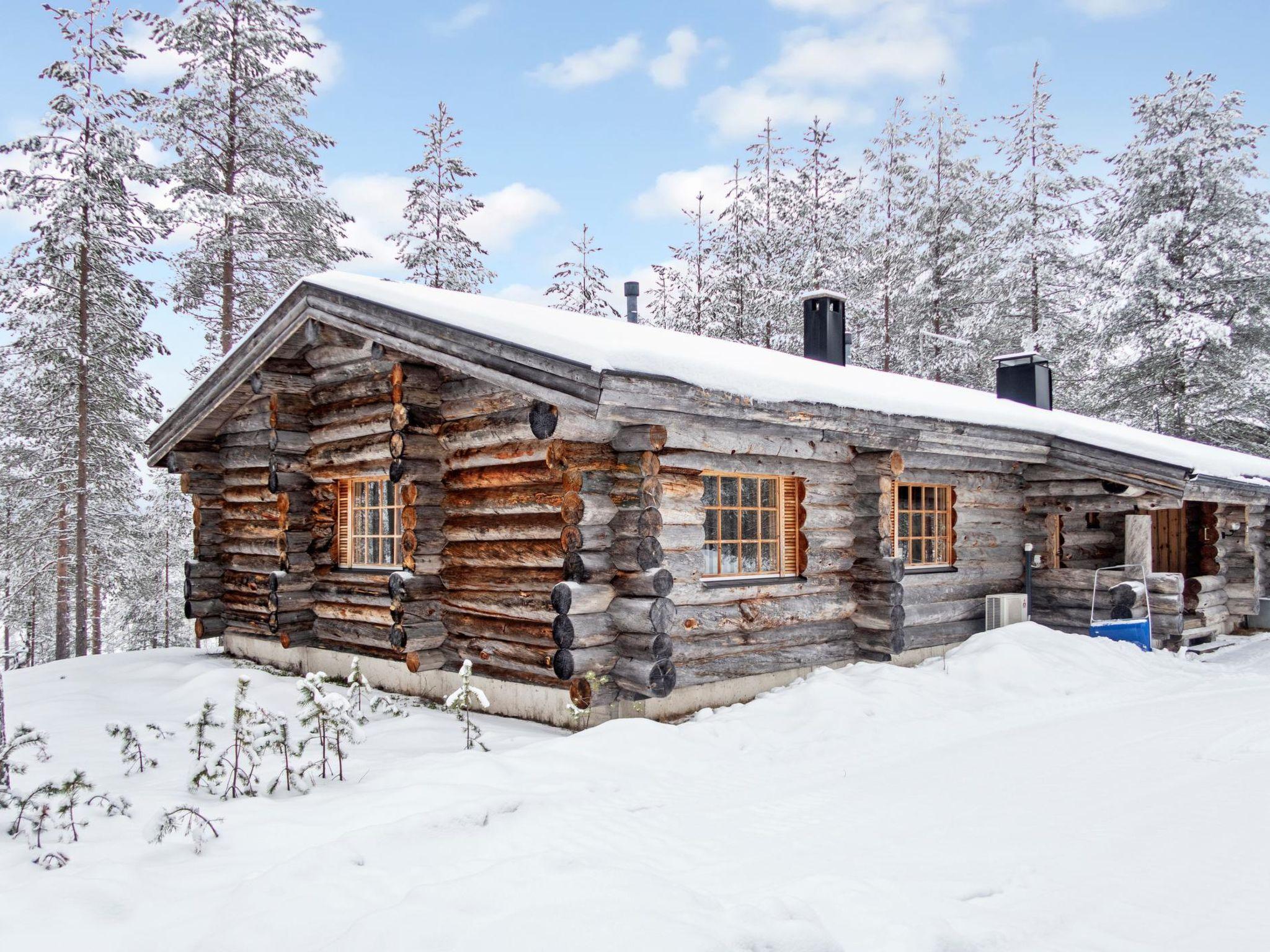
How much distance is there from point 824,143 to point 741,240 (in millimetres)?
4005

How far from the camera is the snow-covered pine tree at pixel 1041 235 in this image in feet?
73.1

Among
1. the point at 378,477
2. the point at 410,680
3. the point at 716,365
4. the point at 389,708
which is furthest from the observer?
the point at 378,477

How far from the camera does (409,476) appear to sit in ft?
26.2

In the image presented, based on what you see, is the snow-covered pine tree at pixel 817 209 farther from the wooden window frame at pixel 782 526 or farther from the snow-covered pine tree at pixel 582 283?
the wooden window frame at pixel 782 526

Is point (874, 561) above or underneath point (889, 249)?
underneath

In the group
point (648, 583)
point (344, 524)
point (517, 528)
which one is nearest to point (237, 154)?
→ point (344, 524)

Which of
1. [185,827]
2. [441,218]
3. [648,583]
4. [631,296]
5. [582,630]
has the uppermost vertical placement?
[441,218]

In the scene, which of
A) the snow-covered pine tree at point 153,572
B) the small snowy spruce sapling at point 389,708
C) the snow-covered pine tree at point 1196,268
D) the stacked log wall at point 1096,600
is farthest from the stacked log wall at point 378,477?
the snow-covered pine tree at point 1196,268

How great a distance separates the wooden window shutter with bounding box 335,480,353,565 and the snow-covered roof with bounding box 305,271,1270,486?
259 cm

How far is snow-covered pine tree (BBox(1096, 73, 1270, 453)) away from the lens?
18.9 metres

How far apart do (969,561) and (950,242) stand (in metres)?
16.4

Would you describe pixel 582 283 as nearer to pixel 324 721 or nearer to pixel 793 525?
pixel 793 525

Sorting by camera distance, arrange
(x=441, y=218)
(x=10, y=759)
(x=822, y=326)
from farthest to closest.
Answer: (x=441, y=218) → (x=822, y=326) → (x=10, y=759)

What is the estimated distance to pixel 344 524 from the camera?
995 cm
